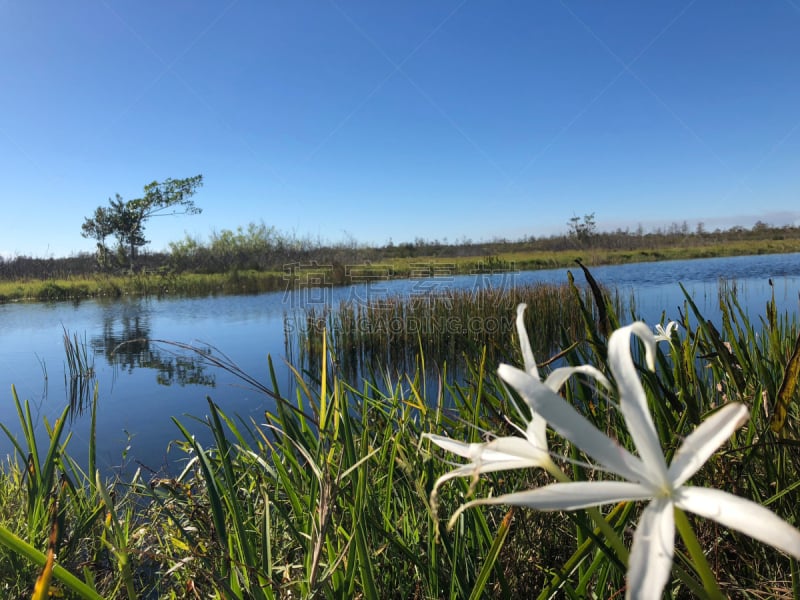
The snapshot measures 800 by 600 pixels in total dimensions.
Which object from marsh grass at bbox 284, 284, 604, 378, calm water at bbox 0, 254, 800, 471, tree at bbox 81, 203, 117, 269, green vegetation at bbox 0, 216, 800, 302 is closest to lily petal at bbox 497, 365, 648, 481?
calm water at bbox 0, 254, 800, 471

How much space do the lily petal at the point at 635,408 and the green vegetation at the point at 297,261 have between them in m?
15.8

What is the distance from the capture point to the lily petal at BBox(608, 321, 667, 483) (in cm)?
28

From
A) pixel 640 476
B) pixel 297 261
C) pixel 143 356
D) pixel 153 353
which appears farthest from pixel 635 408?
pixel 297 261

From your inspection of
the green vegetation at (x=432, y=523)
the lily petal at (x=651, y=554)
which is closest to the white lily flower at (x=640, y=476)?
the lily petal at (x=651, y=554)

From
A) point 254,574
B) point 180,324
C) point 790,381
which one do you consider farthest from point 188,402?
point 180,324

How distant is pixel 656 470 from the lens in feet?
0.91

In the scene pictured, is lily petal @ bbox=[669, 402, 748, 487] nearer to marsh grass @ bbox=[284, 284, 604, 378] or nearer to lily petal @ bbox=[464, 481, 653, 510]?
lily petal @ bbox=[464, 481, 653, 510]

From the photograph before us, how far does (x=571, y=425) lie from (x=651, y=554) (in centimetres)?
8

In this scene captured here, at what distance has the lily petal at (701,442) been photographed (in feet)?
0.88

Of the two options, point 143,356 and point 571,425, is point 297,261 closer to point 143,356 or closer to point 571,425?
point 143,356

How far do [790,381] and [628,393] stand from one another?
1.24 ft

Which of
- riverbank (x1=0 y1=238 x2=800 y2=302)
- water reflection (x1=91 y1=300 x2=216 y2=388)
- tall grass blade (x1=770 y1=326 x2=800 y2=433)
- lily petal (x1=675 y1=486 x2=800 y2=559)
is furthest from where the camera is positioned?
riverbank (x1=0 y1=238 x2=800 y2=302)

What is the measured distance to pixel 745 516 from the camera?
9.0 inches

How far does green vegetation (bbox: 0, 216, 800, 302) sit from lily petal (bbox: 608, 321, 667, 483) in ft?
51.9
